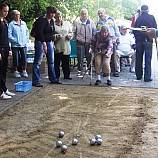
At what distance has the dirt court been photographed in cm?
396

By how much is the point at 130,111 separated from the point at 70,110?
101cm

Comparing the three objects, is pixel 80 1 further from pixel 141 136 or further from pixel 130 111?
pixel 141 136

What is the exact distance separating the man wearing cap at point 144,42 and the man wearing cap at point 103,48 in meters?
0.84

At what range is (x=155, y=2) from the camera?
20.5 meters

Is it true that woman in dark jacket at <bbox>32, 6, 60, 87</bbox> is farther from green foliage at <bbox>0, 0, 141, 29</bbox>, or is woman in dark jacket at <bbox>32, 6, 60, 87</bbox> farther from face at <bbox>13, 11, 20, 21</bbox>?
green foliage at <bbox>0, 0, 141, 29</bbox>

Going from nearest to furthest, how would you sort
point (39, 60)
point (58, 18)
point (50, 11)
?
1. point (50, 11)
2. point (39, 60)
3. point (58, 18)

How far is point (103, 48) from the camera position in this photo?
25.9 feet

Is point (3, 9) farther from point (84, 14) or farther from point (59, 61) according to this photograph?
point (84, 14)

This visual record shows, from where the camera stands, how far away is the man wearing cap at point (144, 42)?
8086mm

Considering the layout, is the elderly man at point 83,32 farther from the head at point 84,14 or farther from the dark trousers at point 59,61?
the dark trousers at point 59,61

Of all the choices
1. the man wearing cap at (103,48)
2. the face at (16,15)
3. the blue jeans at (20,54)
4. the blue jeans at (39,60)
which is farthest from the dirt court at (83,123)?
the face at (16,15)

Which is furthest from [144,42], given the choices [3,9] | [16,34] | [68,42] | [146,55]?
[3,9]

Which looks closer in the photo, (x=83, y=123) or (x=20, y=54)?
(x=83, y=123)

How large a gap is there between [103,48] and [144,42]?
1118mm
